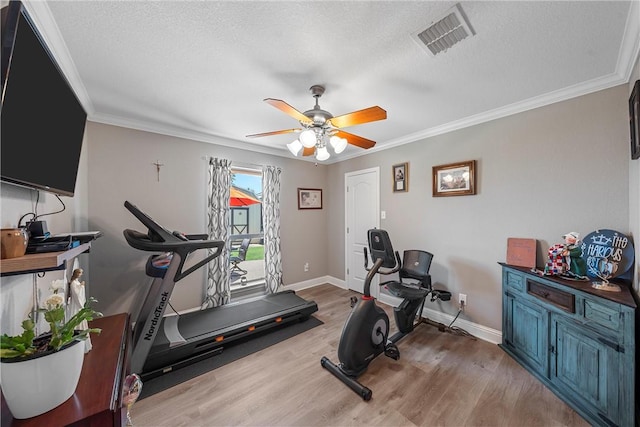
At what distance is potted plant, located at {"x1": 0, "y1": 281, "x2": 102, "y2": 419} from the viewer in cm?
74

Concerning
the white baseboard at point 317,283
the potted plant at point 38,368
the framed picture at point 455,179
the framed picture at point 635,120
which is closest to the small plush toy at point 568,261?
the framed picture at point 635,120

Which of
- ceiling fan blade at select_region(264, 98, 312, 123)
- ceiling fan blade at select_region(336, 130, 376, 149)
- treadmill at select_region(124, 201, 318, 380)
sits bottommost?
treadmill at select_region(124, 201, 318, 380)

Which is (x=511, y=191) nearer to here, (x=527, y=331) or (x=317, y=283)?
(x=527, y=331)

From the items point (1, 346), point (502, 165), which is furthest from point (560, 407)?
point (1, 346)

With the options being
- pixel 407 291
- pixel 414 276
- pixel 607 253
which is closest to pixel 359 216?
pixel 414 276

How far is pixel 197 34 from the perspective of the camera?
55.9 inches

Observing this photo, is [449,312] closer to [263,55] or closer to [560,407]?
[560,407]

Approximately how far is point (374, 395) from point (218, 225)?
2.69 m

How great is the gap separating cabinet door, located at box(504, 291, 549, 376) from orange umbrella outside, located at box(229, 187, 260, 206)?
12.1 feet

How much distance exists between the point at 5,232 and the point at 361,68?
210 cm

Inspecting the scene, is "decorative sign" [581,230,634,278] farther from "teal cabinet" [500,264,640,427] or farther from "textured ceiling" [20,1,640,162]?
"textured ceiling" [20,1,640,162]

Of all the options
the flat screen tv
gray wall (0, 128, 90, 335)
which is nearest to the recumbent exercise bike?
gray wall (0, 128, 90, 335)

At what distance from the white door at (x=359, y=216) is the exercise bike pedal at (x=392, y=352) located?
150 centimetres

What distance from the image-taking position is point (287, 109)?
168cm
